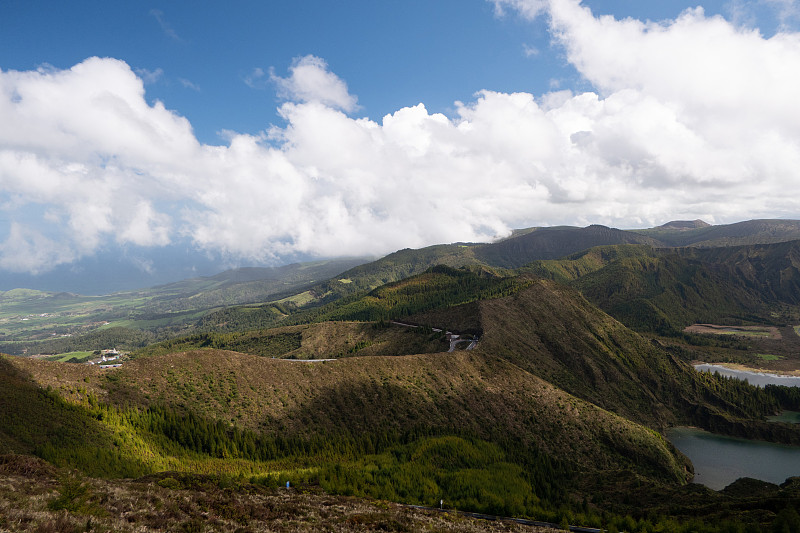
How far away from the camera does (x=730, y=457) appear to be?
141m

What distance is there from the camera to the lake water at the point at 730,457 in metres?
124

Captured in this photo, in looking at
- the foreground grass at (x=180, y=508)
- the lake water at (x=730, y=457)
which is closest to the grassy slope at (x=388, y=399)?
the lake water at (x=730, y=457)

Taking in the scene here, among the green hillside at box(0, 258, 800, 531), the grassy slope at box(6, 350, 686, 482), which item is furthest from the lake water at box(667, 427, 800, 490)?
the grassy slope at box(6, 350, 686, 482)

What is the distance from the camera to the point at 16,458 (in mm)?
42750

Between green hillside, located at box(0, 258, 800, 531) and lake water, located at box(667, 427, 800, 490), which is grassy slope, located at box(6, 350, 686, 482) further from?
lake water, located at box(667, 427, 800, 490)

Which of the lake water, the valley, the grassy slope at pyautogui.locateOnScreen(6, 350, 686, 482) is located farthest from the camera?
the lake water

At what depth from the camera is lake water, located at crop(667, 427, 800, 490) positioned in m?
124

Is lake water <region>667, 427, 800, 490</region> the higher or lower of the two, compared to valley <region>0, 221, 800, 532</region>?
lower

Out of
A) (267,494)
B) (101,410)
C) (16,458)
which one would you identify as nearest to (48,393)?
(101,410)

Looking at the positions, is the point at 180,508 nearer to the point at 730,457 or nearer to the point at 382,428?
the point at 382,428

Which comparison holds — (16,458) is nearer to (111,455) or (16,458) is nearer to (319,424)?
(111,455)

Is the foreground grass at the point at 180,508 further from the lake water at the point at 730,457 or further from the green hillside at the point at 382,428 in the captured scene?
the lake water at the point at 730,457

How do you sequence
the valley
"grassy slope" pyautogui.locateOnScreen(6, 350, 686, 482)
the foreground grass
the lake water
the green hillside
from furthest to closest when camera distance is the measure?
the lake water → "grassy slope" pyautogui.locateOnScreen(6, 350, 686, 482) → the green hillside → the valley → the foreground grass

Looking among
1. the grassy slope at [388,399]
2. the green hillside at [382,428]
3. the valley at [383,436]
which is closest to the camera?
the valley at [383,436]
